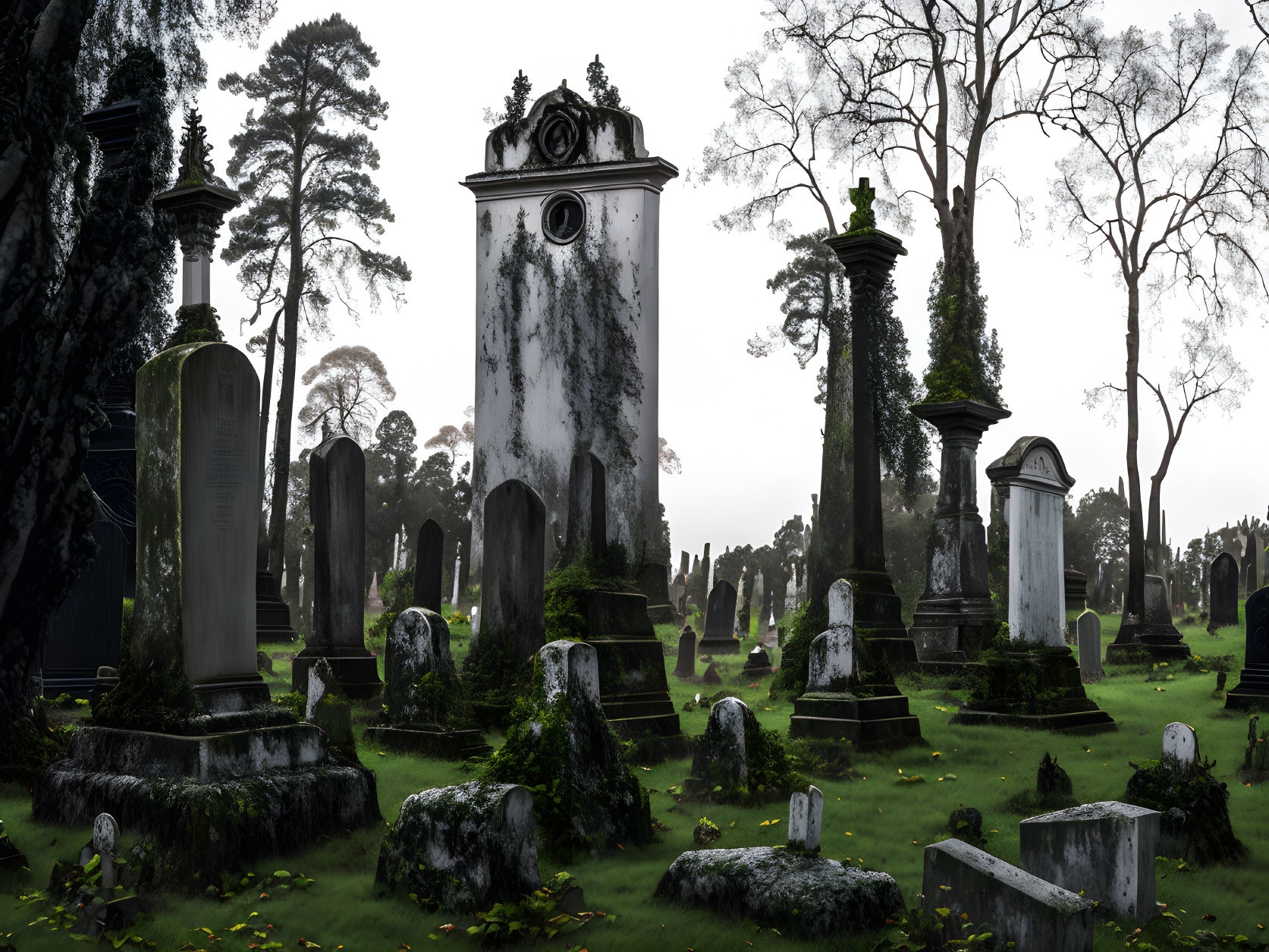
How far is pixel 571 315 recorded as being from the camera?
15352 millimetres

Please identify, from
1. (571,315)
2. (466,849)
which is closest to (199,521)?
(466,849)

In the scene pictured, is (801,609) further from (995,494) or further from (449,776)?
(995,494)

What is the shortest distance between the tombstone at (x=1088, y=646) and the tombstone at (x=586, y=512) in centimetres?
866

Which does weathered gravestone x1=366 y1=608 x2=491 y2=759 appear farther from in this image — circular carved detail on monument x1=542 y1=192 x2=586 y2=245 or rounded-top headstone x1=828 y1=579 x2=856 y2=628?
circular carved detail on monument x1=542 y1=192 x2=586 y2=245

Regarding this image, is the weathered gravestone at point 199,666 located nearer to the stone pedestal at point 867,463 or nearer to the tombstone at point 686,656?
the stone pedestal at point 867,463

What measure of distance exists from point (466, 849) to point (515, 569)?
484cm

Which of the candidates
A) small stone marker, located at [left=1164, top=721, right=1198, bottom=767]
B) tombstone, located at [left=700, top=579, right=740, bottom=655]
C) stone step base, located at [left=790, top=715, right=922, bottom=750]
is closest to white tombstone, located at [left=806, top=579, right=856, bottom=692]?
stone step base, located at [left=790, top=715, right=922, bottom=750]

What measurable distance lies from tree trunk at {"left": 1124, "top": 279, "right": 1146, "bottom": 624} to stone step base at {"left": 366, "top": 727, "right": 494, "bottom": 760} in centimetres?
1684

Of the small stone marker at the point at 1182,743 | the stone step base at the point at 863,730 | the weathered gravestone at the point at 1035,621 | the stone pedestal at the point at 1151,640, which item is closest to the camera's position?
the small stone marker at the point at 1182,743

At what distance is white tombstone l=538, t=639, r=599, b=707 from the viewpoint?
244 inches

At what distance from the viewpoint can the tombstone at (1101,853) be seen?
15.5ft

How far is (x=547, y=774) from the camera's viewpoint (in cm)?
596

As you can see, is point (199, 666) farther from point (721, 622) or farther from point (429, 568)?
point (721, 622)

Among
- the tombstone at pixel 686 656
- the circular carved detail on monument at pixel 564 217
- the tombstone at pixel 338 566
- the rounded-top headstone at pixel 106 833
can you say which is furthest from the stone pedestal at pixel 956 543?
the rounded-top headstone at pixel 106 833
